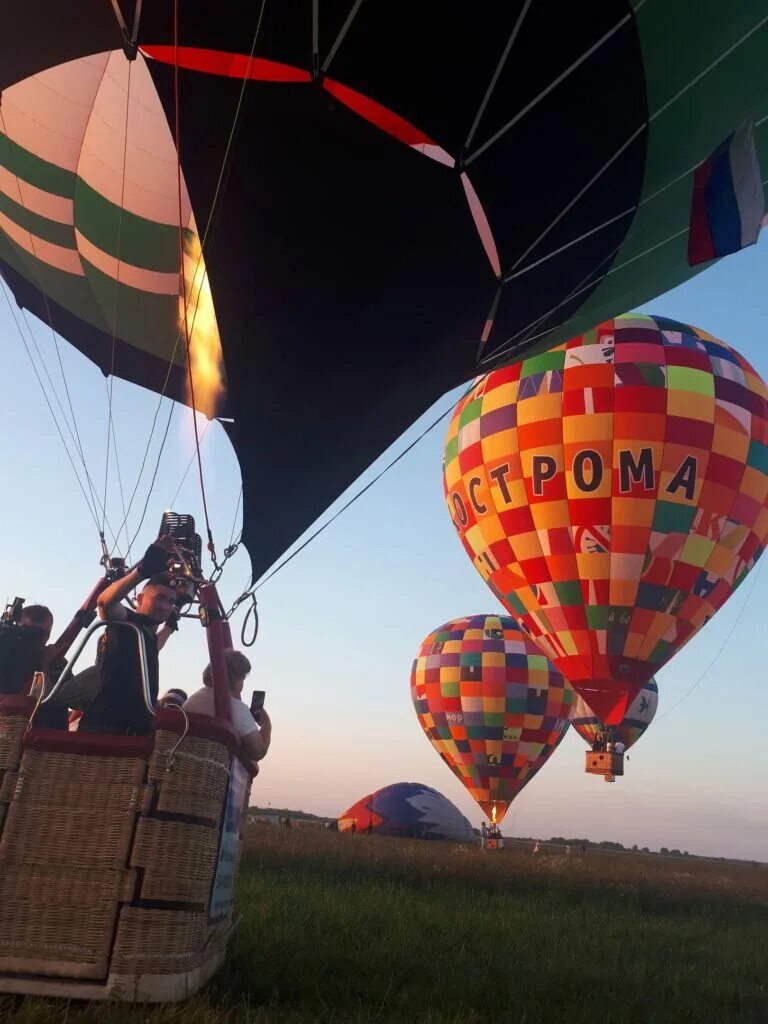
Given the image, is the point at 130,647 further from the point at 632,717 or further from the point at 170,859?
the point at 632,717

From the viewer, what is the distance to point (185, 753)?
3.17 metres

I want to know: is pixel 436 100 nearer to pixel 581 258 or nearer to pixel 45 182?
pixel 581 258

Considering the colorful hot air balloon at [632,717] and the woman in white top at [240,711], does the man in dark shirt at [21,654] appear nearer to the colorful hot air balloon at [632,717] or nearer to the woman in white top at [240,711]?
the woman in white top at [240,711]

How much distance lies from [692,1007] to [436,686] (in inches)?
818

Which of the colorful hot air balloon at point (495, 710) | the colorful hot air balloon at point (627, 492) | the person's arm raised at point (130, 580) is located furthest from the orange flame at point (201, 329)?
the colorful hot air balloon at point (495, 710)

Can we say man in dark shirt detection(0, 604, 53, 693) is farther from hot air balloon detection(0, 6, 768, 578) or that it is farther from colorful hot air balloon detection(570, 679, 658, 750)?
colorful hot air balloon detection(570, 679, 658, 750)

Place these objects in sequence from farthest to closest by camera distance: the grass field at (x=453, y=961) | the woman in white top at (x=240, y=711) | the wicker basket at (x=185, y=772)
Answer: the woman in white top at (x=240, y=711) < the grass field at (x=453, y=961) < the wicker basket at (x=185, y=772)

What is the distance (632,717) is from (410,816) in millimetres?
7088

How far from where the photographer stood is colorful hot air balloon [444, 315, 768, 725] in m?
14.0

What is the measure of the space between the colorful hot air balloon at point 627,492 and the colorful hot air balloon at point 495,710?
838 centimetres

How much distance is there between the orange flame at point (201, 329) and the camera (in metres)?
6.10

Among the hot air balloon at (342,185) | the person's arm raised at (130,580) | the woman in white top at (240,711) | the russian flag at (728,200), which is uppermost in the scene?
the russian flag at (728,200)

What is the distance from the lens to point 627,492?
1392cm

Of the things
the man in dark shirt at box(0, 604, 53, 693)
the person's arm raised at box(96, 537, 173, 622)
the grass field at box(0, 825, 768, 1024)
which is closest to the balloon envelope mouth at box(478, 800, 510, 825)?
the grass field at box(0, 825, 768, 1024)
